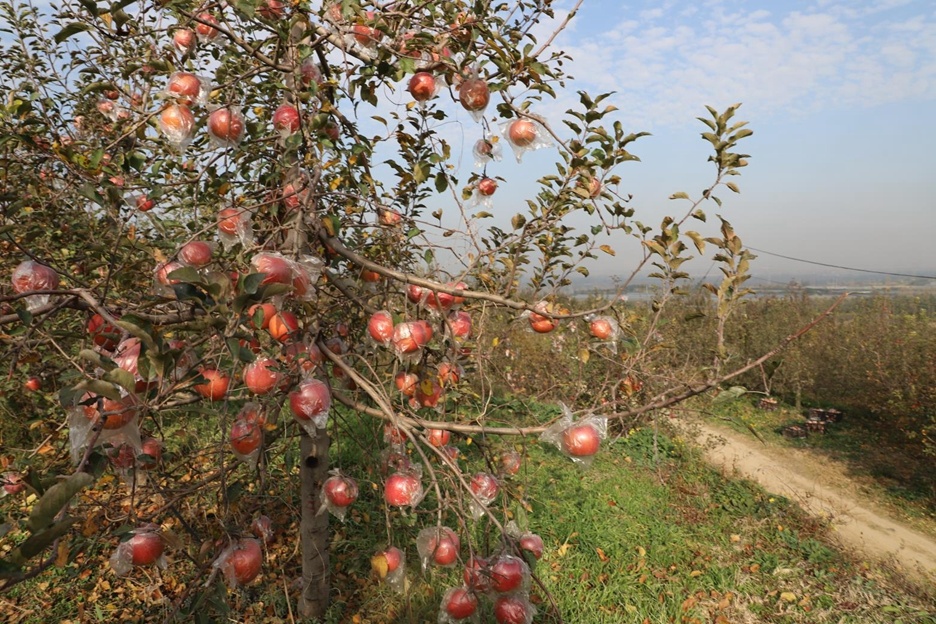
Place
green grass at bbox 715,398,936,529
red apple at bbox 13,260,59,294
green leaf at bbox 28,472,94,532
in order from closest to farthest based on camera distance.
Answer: green leaf at bbox 28,472,94,532 → red apple at bbox 13,260,59,294 → green grass at bbox 715,398,936,529

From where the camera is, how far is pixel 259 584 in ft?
9.94

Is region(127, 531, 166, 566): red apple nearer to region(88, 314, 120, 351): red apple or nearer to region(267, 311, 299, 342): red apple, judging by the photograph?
region(88, 314, 120, 351): red apple

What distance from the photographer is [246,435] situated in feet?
4.60

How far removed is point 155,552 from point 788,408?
35.1 ft

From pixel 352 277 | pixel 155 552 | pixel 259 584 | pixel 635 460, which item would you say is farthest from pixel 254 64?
pixel 635 460

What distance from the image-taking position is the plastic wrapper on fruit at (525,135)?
1.66 metres

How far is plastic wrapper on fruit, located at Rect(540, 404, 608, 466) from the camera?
146 cm

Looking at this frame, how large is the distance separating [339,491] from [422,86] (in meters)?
1.37

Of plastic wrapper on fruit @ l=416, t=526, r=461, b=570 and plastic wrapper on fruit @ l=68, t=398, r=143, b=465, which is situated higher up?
plastic wrapper on fruit @ l=68, t=398, r=143, b=465

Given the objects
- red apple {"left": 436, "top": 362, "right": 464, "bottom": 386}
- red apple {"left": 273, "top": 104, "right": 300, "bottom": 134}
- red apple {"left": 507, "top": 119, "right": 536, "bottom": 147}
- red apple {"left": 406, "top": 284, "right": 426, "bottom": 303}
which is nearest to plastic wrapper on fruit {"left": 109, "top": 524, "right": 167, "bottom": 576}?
red apple {"left": 436, "top": 362, "right": 464, "bottom": 386}

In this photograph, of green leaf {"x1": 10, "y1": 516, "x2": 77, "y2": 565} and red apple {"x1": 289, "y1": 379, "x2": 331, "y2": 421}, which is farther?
red apple {"x1": 289, "y1": 379, "x2": 331, "y2": 421}

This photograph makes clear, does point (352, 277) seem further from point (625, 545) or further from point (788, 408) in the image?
point (788, 408)

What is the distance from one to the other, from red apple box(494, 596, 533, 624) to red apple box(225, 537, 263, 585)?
2.30ft

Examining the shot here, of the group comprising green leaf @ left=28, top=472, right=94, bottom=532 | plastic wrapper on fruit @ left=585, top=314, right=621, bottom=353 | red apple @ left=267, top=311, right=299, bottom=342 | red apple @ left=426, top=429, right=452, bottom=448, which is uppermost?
plastic wrapper on fruit @ left=585, top=314, right=621, bottom=353
